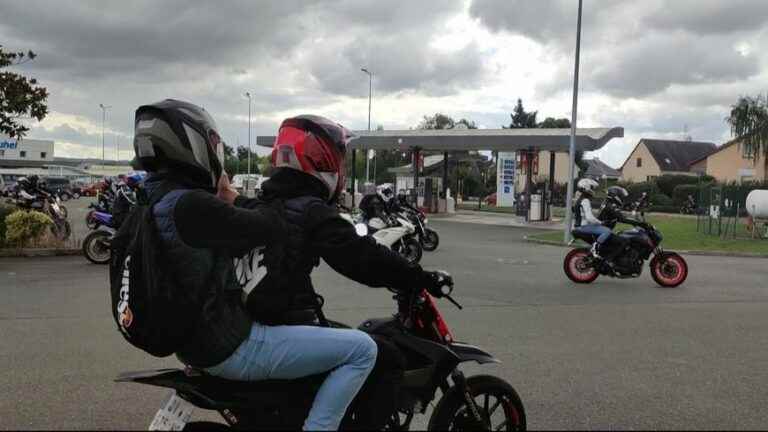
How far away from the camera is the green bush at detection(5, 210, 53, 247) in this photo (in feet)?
45.8

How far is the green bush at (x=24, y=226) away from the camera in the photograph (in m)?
14.0

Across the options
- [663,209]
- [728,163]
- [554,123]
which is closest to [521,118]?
[554,123]

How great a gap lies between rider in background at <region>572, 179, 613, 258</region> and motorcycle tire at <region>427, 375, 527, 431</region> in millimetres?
8466

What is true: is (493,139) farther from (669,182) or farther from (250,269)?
(250,269)

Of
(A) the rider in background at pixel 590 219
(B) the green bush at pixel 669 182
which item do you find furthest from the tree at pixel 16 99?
(B) the green bush at pixel 669 182

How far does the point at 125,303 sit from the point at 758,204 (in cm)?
2404

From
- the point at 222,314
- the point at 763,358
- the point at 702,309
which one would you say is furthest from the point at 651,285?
the point at 222,314

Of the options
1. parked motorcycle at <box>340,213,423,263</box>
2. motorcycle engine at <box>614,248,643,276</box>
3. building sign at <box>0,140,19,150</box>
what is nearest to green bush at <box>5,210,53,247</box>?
parked motorcycle at <box>340,213,423,263</box>

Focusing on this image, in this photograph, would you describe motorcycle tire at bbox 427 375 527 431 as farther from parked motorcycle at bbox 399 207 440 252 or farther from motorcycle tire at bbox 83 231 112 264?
parked motorcycle at bbox 399 207 440 252

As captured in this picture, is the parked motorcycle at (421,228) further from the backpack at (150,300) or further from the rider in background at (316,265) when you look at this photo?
the backpack at (150,300)

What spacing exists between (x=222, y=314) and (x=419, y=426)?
1.25 m

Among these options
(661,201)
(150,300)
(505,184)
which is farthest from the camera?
(505,184)

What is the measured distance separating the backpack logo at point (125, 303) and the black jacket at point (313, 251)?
46cm

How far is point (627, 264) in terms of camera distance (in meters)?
11.4
